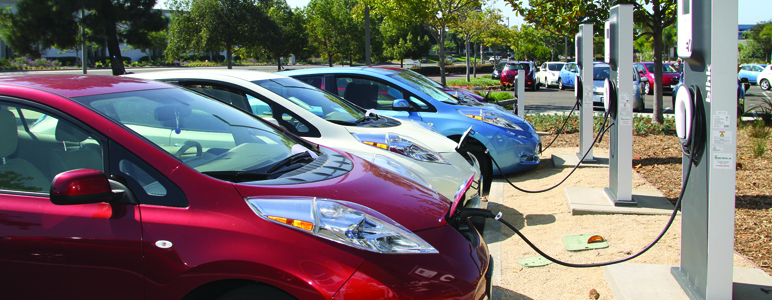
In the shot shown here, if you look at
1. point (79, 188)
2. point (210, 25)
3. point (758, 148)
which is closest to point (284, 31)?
point (210, 25)

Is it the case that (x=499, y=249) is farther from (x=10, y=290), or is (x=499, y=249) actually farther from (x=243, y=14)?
(x=243, y=14)

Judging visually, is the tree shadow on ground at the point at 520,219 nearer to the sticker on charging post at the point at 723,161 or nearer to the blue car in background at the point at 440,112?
the blue car in background at the point at 440,112

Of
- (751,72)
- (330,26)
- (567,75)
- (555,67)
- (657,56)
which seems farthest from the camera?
(330,26)

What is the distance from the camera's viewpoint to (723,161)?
2.92 metres

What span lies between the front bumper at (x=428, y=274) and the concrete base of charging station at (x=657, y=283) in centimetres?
136

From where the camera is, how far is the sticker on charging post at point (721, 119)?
2.88 meters

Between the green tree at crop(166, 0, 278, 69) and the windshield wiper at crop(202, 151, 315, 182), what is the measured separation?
25040 mm

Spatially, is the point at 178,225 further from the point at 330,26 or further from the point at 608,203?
the point at 330,26

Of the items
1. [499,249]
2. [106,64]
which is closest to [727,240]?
[499,249]

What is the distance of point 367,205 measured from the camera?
2.46 metres

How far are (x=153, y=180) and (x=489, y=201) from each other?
4.33 meters

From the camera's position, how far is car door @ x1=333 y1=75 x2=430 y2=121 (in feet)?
23.2

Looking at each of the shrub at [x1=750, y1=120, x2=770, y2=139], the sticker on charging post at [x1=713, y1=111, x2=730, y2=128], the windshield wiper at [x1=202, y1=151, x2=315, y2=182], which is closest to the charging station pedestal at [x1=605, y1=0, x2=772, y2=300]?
the sticker on charging post at [x1=713, y1=111, x2=730, y2=128]

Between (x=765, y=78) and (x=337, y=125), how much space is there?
28895 mm
